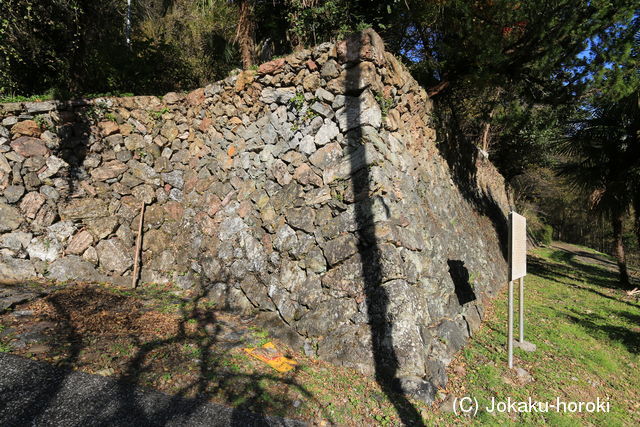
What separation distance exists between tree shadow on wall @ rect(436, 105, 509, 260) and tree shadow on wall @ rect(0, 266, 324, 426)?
18.1ft

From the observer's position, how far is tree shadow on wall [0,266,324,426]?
236 centimetres

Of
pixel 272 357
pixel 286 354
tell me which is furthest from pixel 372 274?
pixel 272 357

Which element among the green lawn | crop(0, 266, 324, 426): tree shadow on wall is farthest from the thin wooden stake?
the green lawn

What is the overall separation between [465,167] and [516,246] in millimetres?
4840

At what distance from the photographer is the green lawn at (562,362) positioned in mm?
3420

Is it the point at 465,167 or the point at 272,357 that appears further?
the point at 465,167

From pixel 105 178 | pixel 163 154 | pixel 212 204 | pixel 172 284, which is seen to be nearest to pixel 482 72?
pixel 212 204

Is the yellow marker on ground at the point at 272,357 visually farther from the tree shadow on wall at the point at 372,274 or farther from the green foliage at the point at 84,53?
the green foliage at the point at 84,53

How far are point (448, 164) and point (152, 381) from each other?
21.7 ft

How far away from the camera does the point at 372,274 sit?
3.69 m

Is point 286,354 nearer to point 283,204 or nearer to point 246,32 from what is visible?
point 283,204

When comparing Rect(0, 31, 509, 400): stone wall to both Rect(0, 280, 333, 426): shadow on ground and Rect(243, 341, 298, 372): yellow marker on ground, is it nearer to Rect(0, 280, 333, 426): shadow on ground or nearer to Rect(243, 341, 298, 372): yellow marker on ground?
Rect(243, 341, 298, 372): yellow marker on ground

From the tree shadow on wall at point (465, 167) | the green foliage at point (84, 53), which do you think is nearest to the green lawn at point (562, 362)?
the tree shadow on wall at point (465, 167)

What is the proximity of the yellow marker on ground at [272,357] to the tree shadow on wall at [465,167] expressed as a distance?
511 cm
